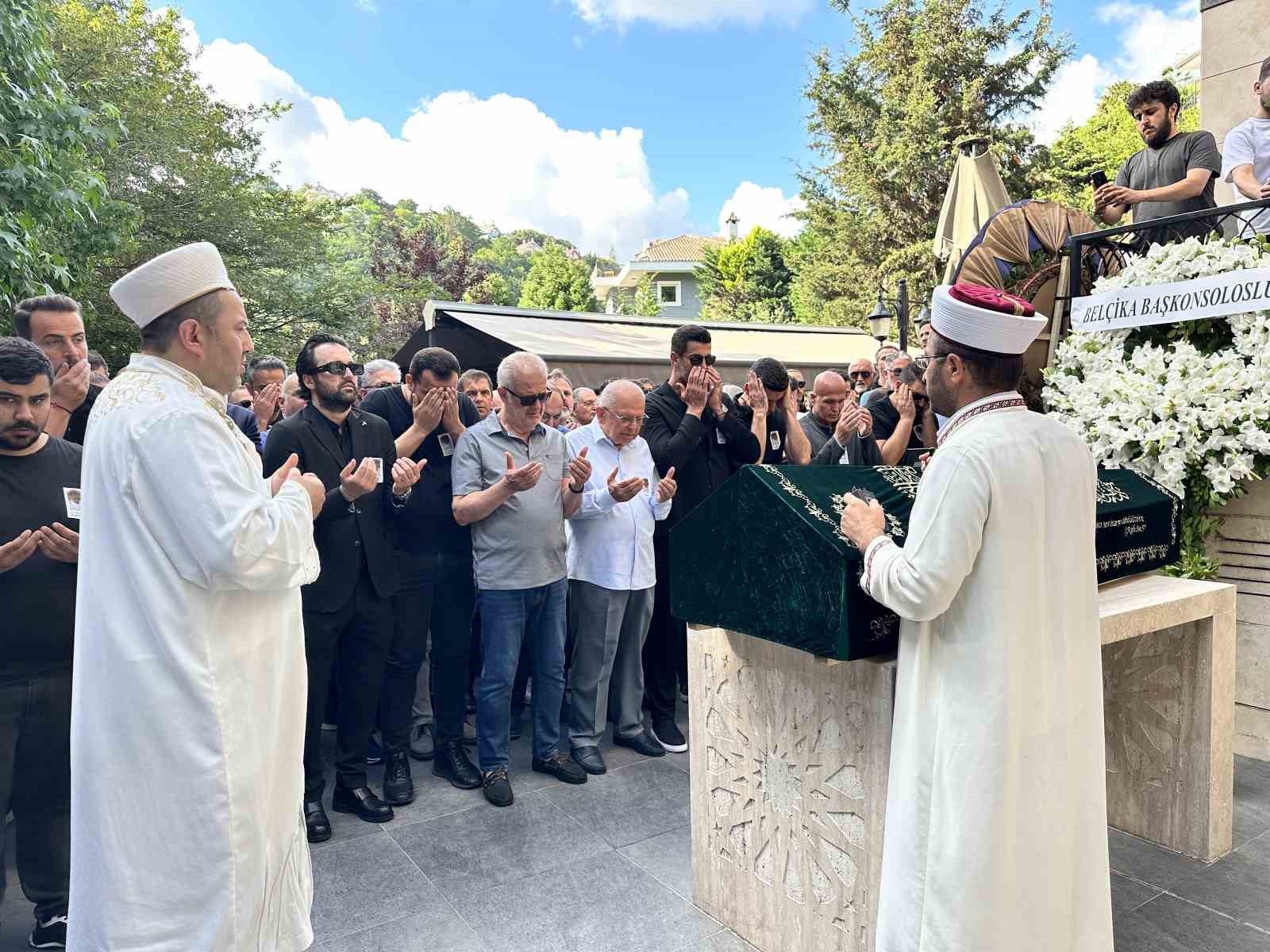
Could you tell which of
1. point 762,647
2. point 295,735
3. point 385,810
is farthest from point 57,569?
point 762,647

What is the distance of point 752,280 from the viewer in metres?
42.4

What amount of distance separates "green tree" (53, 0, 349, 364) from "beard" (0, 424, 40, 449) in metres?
13.3

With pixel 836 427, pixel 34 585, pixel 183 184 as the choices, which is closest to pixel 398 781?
pixel 34 585

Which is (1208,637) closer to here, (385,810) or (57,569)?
(385,810)

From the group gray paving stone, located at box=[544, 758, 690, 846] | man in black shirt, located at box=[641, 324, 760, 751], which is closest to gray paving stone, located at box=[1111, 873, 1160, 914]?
gray paving stone, located at box=[544, 758, 690, 846]

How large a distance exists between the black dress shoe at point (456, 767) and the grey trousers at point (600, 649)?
1.84 feet

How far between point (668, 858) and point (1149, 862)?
1.99 meters

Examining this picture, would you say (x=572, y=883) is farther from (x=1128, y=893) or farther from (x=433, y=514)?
(x=1128, y=893)

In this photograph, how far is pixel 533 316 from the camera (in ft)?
44.7

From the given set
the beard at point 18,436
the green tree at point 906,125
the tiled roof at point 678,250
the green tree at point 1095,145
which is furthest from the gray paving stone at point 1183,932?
the tiled roof at point 678,250

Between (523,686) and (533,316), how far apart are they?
9.11m

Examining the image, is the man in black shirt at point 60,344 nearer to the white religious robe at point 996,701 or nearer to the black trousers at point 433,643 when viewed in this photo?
the black trousers at point 433,643

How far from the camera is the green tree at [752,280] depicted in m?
41.4

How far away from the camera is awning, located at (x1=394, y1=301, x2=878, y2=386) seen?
38.1 ft
